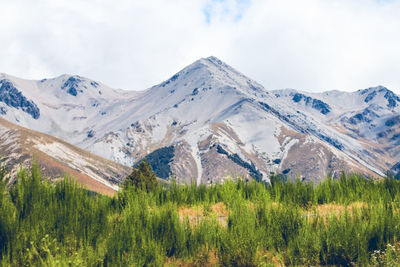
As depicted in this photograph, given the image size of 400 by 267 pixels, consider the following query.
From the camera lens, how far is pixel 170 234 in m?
7.57

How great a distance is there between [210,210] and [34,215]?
4580 millimetres

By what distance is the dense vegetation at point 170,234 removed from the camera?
6.41 meters

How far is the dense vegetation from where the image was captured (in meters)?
6.41

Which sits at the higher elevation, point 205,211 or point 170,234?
point 205,211

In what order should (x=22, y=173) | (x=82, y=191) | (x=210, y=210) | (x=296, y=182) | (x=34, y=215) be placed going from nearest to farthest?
(x=34, y=215)
(x=22, y=173)
(x=82, y=191)
(x=210, y=210)
(x=296, y=182)

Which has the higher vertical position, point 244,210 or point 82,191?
point 82,191

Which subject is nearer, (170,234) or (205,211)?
(170,234)

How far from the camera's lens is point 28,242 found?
6395 mm

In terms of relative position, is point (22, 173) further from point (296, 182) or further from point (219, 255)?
point (296, 182)

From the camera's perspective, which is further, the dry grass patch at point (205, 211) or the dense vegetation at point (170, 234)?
the dry grass patch at point (205, 211)

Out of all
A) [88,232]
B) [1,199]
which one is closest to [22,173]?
[1,199]

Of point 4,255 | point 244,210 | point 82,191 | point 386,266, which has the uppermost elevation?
point 82,191

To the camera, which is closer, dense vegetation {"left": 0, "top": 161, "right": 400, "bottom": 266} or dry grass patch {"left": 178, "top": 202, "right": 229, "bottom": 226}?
dense vegetation {"left": 0, "top": 161, "right": 400, "bottom": 266}

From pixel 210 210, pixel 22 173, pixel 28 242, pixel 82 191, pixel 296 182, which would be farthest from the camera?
pixel 296 182
